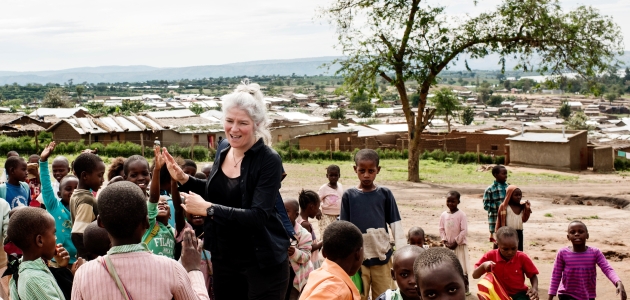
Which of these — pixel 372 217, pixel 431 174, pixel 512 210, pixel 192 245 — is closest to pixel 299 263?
pixel 372 217

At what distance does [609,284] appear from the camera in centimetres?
793

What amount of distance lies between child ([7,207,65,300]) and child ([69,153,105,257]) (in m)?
0.93

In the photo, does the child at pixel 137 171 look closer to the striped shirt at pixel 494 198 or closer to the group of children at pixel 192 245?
the group of children at pixel 192 245

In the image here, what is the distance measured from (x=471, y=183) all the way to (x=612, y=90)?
370 ft

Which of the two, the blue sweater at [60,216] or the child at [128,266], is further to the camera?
the blue sweater at [60,216]

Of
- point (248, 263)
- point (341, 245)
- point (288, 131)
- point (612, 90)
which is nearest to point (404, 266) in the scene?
point (341, 245)

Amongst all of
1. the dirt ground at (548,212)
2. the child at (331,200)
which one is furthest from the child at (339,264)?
the dirt ground at (548,212)

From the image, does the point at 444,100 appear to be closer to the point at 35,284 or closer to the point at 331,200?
the point at 331,200

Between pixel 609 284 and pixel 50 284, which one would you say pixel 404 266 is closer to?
pixel 50 284

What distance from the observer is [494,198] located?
25.6 feet

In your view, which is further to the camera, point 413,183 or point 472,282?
point 413,183

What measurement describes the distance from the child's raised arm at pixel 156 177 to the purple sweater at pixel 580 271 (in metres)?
3.66

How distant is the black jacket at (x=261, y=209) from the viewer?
3.51 metres

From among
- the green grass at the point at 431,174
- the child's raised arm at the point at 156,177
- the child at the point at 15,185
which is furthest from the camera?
the green grass at the point at 431,174
